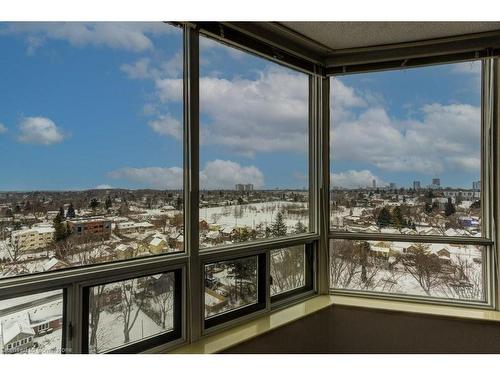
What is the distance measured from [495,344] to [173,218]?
7.30 feet

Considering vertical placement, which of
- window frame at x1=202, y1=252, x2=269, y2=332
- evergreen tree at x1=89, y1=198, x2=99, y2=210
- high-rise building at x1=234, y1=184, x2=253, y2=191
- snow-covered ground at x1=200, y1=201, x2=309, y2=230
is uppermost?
high-rise building at x1=234, y1=184, x2=253, y2=191

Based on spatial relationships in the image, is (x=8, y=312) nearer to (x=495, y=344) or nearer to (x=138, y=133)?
(x=138, y=133)

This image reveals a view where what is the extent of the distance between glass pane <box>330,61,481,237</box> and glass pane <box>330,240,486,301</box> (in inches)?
4.8

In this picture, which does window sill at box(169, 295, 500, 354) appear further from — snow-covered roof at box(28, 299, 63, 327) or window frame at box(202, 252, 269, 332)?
snow-covered roof at box(28, 299, 63, 327)

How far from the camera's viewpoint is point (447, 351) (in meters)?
2.28

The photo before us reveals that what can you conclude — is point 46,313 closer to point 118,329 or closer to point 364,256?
point 118,329

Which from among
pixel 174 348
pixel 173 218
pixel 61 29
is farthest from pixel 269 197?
pixel 61 29

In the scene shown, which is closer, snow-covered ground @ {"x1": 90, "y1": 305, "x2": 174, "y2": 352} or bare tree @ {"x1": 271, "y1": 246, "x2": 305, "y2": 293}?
snow-covered ground @ {"x1": 90, "y1": 305, "x2": 174, "y2": 352}

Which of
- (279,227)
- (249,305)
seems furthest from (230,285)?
(279,227)

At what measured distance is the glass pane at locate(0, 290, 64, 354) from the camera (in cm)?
135

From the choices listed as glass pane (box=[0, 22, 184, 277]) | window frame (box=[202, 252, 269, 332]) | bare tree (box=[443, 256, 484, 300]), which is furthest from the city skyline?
bare tree (box=[443, 256, 484, 300])

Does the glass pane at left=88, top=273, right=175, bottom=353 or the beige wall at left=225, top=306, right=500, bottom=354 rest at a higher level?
the glass pane at left=88, top=273, right=175, bottom=353

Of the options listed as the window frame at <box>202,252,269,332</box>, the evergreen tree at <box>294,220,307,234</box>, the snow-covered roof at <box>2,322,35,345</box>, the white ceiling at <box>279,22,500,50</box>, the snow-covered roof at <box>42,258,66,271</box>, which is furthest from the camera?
the evergreen tree at <box>294,220,307,234</box>

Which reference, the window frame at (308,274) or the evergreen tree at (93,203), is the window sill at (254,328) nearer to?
the window frame at (308,274)
